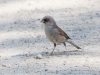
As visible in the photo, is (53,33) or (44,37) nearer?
(53,33)

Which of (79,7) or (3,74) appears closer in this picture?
(3,74)

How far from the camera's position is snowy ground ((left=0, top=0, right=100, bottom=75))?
787cm

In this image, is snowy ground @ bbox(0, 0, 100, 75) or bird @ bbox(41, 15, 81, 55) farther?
bird @ bbox(41, 15, 81, 55)

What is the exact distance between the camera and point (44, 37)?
9883mm

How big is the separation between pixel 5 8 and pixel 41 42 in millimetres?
3098

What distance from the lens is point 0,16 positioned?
11.7m

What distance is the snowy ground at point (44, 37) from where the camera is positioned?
7871 millimetres

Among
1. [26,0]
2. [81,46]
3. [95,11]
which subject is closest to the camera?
[81,46]

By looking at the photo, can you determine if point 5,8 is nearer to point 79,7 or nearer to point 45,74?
point 79,7

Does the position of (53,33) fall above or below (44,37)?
above

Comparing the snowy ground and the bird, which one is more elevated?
the bird

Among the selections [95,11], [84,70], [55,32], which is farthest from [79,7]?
[84,70]

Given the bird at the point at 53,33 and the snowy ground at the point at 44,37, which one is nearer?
the snowy ground at the point at 44,37

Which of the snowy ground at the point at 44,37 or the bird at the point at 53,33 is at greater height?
the bird at the point at 53,33
